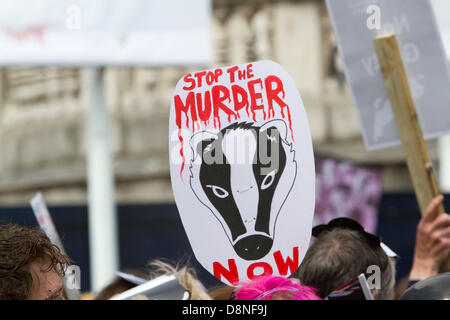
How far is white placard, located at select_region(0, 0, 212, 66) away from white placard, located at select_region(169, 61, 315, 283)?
9.25 ft

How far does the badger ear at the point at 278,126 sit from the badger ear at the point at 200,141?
0.38ft

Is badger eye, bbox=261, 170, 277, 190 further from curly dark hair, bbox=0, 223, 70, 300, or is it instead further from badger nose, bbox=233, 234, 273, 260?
curly dark hair, bbox=0, 223, 70, 300

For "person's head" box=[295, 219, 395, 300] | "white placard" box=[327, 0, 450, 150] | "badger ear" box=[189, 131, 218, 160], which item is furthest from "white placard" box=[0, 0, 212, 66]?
"person's head" box=[295, 219, 395, 300]

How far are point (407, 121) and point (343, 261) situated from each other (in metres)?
0.61

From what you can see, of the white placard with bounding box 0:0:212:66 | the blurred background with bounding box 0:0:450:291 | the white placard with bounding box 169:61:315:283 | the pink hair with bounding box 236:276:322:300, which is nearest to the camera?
the pink hair with bounding box 236:276:322:300

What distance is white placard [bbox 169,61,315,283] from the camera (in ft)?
6.79

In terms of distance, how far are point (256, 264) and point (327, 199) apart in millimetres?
3714

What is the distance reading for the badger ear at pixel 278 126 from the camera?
208 centimetres

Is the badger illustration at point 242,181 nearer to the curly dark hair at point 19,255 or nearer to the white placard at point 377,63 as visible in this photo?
the curly dark hair at point 19,255

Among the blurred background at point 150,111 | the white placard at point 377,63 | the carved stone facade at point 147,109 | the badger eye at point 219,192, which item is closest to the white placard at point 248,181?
the badger eye at point 219,192

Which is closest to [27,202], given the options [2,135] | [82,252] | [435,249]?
[2,135]

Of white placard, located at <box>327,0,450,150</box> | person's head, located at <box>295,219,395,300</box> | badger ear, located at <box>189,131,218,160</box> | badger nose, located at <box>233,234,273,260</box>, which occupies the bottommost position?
person's head, located at <box>295,219,395,300</box>

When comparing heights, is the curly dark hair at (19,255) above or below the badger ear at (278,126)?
below

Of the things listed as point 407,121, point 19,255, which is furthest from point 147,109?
point 19,255
